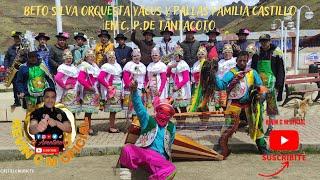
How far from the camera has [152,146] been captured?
5.32 meters

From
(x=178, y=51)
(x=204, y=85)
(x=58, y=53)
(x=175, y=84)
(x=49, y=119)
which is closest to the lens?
(x=49, y=119)

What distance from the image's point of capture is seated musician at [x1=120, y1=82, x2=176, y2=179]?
16.9 ft

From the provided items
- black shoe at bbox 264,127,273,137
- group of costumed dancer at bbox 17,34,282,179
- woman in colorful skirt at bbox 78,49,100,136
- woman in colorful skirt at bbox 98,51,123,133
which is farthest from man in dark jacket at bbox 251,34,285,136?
woman in colorful skirt at bbox 78,49,100,136

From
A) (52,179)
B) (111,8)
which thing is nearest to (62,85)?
(52,179)

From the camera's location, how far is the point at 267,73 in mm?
7465

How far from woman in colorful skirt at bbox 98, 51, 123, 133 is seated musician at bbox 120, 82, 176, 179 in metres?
2.50

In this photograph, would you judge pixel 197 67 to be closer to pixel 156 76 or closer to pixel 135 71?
pixel 156 76

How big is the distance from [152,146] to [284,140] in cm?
342

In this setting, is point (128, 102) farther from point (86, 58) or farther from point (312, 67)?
point (312, 67)

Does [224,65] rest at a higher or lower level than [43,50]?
lower

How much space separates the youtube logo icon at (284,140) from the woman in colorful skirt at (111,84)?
2.77 metres

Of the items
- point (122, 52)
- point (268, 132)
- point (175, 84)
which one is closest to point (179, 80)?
point (175, 84)

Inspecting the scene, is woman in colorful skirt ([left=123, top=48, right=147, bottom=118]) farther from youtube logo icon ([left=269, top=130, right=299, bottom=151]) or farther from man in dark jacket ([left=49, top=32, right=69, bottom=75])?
youtube logo icon ([left=269, top=130, right=299, bottom=151])

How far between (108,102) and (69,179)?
2334mm
